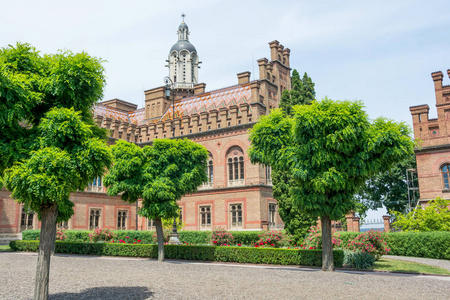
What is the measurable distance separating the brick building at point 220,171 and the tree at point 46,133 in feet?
69.0

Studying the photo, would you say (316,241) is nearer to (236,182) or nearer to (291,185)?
(291,185)

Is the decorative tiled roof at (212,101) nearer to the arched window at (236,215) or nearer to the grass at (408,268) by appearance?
the arched window at (236,215)

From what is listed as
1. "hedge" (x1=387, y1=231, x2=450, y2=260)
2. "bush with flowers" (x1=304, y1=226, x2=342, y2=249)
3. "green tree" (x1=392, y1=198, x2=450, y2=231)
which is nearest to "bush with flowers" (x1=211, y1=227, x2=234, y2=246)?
"bush with flowers" (x1=304, y1=226, x2=342, y2=249)

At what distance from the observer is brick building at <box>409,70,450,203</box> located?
96.0 feet

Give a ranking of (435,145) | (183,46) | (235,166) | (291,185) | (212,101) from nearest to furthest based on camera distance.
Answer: (291,185), (435,145), (235,166), (212,101), (183,46)

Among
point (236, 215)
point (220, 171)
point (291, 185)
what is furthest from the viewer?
point (220, 171)

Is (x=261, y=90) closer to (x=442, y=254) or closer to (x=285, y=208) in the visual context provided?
(x=285, y=208)

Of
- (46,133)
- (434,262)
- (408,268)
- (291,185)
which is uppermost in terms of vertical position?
(46,133)

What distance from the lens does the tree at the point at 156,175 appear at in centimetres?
1852

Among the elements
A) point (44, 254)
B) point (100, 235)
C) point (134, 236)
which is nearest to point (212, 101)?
point (134, 236)

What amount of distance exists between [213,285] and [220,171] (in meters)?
24.9

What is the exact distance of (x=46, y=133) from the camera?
8.77m

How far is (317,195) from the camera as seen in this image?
1553 cm

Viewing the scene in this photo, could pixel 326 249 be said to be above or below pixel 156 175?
below
